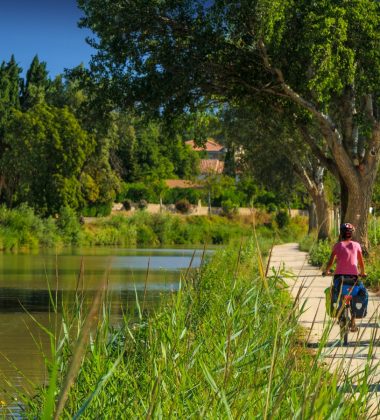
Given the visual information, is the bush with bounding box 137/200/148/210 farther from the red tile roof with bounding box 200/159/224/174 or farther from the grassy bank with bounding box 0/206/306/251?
the red tile roof with bounding box 200/159/224/174

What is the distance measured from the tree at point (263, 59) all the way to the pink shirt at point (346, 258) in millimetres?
12842

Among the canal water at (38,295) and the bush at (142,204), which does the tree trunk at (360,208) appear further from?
the bush at (142,204)

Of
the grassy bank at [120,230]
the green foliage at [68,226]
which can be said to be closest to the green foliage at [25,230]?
the grassy bank at [120,230]

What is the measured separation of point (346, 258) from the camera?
39.3 feet

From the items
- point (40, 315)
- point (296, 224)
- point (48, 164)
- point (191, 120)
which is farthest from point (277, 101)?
point (296, 224)

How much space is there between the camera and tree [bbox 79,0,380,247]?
24812 millimetres

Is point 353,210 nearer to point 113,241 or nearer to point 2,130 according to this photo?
point 113,241

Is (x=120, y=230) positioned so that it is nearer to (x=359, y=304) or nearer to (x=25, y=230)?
(x=25, y=230)

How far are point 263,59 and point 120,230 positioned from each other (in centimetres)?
5230

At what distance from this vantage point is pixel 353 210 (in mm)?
29078

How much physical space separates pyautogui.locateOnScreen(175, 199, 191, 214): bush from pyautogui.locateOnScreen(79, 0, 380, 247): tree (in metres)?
69.0

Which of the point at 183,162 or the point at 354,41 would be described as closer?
the point at 354,41

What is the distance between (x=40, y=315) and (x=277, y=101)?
1184 centimetres

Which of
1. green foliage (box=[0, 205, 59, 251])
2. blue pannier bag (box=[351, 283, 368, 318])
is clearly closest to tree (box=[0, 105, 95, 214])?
green foliage (box=[0, 205, 59, 251])
